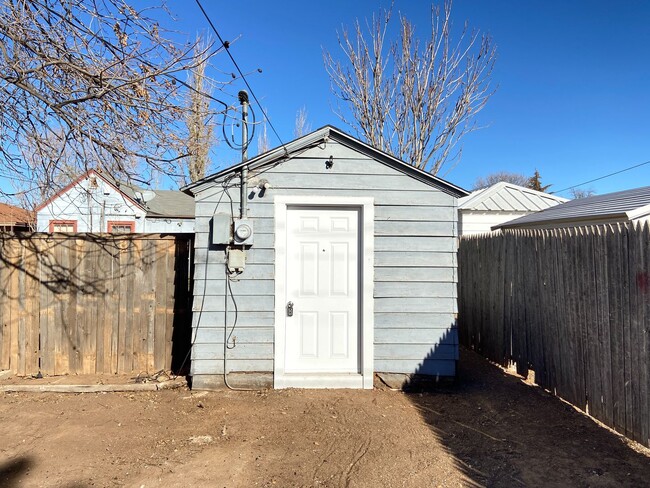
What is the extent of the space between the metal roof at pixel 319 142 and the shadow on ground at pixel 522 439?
2.52 meters

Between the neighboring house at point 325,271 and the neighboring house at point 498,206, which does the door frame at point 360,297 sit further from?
the neighboring house at point 498,206

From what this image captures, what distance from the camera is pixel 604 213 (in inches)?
258

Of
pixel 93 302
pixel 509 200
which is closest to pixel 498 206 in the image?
pixel 509 200

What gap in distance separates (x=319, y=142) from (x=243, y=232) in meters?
1.48

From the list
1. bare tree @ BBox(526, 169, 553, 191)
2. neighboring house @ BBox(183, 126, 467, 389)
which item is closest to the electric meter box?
neighboring house @ BBox(183, 126, 467, 389)

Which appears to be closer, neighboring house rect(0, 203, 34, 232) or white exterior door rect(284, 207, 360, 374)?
white exterior door rect(284, 207, 360, 374)

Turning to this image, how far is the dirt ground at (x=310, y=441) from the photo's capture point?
3.00 m

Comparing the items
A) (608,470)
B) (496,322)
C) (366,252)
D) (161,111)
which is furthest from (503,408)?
(161,111)

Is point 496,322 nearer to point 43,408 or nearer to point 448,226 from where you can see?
point 448,226

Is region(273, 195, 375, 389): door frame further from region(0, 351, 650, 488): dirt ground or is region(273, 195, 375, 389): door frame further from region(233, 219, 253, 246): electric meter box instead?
region(233, 219, 253, 246): electric meter box

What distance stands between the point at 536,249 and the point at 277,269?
3.23 metres

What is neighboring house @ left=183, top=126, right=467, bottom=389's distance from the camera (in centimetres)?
488

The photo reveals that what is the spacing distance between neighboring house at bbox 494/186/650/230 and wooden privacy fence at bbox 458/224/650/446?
1.71m

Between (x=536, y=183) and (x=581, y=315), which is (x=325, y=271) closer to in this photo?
(x=581, y=315)
